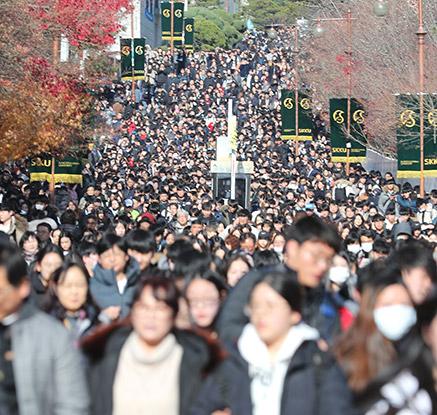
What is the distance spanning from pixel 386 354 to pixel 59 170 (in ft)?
81.1

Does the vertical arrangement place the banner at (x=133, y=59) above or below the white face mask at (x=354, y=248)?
above

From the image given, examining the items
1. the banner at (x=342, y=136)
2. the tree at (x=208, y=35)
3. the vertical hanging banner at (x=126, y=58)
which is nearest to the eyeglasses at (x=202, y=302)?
the banner at (x=342, y=136)

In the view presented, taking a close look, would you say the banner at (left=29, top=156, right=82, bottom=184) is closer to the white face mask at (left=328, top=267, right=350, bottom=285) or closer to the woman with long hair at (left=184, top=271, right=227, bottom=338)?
the white face mask at (left=328, top=267, right=350, bottom=285)

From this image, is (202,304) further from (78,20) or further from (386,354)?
(78,20)

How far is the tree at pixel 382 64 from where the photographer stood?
1886 inches

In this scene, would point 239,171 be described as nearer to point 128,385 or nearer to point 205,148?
point 205,148

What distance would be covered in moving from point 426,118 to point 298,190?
3.54m

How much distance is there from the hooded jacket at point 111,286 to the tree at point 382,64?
34361mm

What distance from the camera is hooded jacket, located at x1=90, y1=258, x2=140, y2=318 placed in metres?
9.92

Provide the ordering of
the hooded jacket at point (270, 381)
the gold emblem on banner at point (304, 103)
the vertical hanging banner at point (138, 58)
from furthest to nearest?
the vertical hanging banner at point (138, 58), the gold emblem on banner at point (304, 103), the hooded jacket at point (270, 381)

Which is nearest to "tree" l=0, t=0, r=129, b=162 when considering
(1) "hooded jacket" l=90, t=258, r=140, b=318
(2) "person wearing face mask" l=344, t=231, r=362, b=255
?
(2) "person wearing face mask" l=344, t=231, r=362, b=255

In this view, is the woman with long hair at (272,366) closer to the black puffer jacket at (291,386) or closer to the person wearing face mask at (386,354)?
the black puffer jacket at (291,386)

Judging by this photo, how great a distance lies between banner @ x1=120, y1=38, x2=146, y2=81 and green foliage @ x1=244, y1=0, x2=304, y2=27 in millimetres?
58709

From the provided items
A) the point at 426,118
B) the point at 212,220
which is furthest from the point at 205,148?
the point at 212,220
